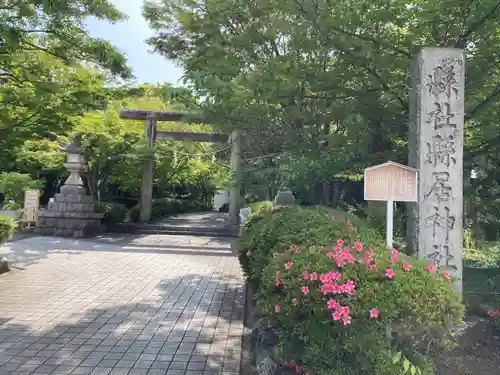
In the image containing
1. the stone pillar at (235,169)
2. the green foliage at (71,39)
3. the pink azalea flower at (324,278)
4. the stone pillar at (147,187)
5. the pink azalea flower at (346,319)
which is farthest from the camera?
the stone pillar at (147,187)

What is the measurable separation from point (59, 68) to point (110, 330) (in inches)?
195

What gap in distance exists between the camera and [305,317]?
3.00 m

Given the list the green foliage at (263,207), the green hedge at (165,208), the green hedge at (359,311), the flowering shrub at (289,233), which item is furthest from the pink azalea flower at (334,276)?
the green hedge at (165,208)

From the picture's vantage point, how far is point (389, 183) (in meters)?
3.98

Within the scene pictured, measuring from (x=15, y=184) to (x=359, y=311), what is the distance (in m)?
18.6

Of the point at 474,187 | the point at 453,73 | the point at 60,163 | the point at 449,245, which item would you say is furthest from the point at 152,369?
the point at 60,163

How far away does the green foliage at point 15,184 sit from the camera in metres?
17.7

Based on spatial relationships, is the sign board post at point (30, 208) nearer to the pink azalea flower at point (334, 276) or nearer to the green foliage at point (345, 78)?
the green foliage at point (345, 78)

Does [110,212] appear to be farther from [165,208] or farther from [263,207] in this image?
[263,207]

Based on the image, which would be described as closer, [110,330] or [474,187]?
[110,330]

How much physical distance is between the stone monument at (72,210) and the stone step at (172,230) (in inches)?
55.4

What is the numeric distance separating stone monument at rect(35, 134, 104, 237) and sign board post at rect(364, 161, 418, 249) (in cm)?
1256

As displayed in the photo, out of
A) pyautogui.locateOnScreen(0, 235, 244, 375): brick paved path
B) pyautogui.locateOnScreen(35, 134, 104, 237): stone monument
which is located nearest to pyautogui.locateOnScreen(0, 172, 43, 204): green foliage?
pyautogui.locateOnScreen(35, 134, 104, 237): stone monument

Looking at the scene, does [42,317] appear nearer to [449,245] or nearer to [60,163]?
[449,245]
